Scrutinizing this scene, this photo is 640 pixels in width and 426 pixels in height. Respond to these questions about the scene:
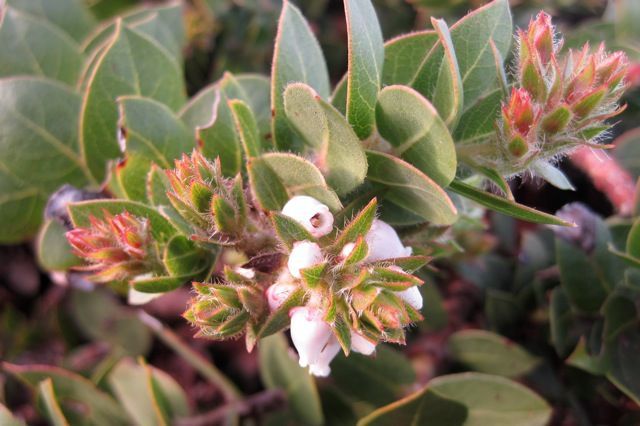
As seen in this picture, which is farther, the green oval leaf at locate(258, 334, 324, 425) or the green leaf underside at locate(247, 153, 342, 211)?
the green oval leaf at locate(258, 334, 324, 425)

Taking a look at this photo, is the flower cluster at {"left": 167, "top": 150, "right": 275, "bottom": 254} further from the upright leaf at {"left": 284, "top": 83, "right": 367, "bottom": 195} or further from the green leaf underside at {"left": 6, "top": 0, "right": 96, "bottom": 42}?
the green leaf underside at {"left": 6, "top": 0, "right": 96, "bottom": 42}

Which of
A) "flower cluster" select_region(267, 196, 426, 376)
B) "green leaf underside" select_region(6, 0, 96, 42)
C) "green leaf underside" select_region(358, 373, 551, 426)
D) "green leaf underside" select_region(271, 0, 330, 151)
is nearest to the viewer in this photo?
"flower cluster" select_region(267, 196, 426, 376)

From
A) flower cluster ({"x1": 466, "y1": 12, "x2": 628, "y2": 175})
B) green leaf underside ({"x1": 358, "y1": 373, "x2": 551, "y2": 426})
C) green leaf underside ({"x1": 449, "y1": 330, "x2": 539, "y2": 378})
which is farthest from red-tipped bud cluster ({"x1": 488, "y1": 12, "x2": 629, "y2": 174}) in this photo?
green leaf underside ({"x1": 449, "y1": 330, "x2": 539, "y2": 378})

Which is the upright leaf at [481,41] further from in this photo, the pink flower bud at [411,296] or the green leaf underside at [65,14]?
the green leaf underside at [65,14]

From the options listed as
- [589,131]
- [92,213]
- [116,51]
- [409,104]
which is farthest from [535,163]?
[116,51]

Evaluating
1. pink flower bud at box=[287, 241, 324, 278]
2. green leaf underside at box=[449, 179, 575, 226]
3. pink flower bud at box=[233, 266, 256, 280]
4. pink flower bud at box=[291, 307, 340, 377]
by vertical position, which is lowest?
pink flower bud at box=[291, 307, 340, 377]

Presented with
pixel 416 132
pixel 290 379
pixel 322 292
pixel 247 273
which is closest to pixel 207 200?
pixel 247 273

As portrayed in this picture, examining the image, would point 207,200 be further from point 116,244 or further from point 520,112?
point 520,112
